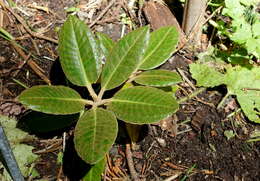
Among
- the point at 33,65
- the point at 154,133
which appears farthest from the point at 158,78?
the point at 33,65

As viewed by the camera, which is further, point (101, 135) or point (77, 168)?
point (77, 168)

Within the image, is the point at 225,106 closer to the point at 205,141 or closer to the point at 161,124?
the point at 205,141

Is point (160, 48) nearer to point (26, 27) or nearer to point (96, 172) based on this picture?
point (96, 172)

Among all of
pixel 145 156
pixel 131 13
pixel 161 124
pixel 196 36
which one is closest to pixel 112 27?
pixel 131 13

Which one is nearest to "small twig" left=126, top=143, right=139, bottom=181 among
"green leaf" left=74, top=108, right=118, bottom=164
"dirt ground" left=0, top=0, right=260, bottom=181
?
"dirt ground" left=0, top=0, right=260, bottom=181

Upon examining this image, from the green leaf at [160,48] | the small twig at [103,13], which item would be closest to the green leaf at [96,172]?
the green leaf at [160,48]

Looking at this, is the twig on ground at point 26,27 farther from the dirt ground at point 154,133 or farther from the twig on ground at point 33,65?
the twig on ground at point 33,65
